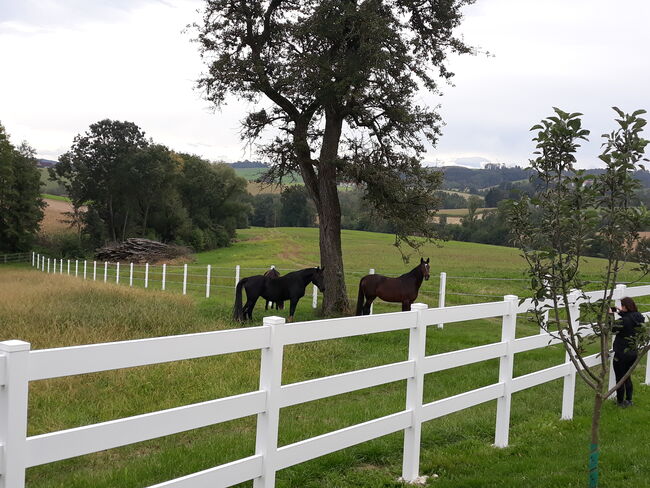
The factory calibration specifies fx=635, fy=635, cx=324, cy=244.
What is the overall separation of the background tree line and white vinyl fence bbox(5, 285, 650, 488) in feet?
187

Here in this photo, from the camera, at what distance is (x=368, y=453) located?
624 cm

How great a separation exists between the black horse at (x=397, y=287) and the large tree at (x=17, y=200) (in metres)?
49.4

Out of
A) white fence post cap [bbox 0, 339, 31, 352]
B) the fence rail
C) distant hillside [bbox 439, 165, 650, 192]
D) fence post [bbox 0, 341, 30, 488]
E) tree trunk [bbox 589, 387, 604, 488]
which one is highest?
distant hillside [bbox 439, 165, 650, 192]

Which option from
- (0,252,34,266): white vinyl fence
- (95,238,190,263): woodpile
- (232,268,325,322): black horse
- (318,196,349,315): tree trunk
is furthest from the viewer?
(0,252,34,266): white vinyl fence

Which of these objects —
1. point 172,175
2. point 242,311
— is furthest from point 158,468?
point 172,175

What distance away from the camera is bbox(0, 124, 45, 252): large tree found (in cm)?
5716

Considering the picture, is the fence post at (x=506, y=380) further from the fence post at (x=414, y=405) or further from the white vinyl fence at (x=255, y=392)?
the fence post at (x=414, y=405)

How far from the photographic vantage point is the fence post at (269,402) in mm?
4254

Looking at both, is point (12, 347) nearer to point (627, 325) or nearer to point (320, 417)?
point (320, 417)

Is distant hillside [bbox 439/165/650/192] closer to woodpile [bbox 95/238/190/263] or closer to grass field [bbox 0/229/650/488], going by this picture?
woodpile [bbox 95/238/190/263]

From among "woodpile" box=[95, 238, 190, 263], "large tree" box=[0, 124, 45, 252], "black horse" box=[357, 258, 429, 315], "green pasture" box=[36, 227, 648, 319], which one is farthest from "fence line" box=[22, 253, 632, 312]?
"large tree" box=[0, 124, 45, 252]

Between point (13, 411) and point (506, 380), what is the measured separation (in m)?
5.11

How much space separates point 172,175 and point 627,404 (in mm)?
58179

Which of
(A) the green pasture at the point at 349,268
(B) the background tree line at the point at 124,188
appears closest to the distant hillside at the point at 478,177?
(A) the green pasture at the point at 349,268
